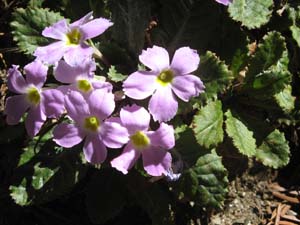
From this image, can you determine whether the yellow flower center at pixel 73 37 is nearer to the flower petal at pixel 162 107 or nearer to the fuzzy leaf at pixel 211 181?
the flower petal at pixel 162 107

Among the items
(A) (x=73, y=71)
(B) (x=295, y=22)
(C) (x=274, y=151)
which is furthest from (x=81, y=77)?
(B) (x=295, y=22)

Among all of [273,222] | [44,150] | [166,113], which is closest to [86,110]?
[166,113]

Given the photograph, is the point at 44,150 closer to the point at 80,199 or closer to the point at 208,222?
the point at 80,199

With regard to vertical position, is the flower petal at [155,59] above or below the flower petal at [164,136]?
above

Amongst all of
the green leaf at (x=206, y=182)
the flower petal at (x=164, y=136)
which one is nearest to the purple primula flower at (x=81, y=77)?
the flower petal at (x=164, y=136)

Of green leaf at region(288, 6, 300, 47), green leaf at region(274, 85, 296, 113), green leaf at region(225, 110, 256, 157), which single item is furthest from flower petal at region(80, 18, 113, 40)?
green leaf at region(288, 6, 300, 47)

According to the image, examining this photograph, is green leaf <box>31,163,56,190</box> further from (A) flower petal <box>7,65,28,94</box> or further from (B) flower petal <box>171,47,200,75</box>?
(B) flower petal <box>171,47,200,75</box>
